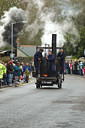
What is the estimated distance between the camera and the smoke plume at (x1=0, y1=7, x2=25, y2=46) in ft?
217

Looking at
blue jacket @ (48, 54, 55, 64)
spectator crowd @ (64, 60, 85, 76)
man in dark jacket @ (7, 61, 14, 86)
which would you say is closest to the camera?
blue jacket @ (48, 54, 55, 64)

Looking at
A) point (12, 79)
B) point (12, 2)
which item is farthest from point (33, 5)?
point (12, 79)

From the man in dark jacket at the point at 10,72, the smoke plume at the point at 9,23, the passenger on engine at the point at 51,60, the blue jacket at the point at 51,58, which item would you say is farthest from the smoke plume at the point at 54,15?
the blue jacket at the point at 51,58

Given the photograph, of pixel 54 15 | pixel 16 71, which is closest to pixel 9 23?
pixel 54 15

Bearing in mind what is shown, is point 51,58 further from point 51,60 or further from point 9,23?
point 9,23

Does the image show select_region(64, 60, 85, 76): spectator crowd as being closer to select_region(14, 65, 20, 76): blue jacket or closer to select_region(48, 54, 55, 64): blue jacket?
select_region(14, 65, 20, 76): blue jacket

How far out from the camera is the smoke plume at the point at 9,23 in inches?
2606

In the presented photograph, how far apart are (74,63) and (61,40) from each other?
2815 millimetres

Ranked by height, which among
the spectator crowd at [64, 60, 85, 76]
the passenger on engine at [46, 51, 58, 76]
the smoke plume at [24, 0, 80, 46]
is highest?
the smoke plume at [24, 0, 80, 46]

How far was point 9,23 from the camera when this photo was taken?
67.7 meters

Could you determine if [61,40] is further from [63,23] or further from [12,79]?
[12,79]

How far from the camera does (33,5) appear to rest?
54.6 metres

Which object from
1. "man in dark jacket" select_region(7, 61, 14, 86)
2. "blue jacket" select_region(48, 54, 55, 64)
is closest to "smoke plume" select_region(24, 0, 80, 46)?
"man in dark jacket" select_region(7, 61, 14, 86)

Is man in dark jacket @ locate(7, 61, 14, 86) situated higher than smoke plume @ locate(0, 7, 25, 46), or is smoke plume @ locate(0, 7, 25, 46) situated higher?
smoke plume @ locate(0, 7, 25, 46)
